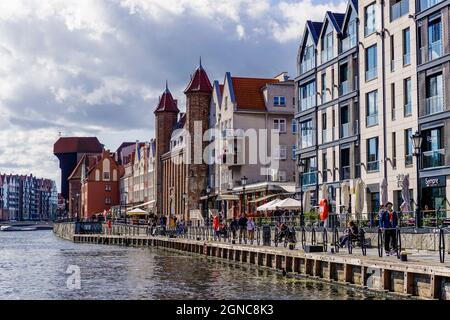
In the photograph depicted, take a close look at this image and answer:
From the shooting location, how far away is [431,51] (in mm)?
49062

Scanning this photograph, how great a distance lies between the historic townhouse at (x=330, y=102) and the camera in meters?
60.5

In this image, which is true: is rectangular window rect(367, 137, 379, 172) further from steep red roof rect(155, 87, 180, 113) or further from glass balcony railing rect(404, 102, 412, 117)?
steep red roof rect(155, 87, 180, 113)

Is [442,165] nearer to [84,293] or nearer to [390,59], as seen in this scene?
[390,59]

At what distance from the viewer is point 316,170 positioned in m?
67.4

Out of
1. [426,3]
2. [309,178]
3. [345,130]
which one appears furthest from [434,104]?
[309,178]

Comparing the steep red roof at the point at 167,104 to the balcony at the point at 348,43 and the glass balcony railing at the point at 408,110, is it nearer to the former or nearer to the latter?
the balcony at the point at 348,43

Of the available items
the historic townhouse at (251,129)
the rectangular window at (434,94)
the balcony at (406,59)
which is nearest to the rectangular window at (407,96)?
A: the balcony at (406,59)

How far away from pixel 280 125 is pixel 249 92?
5918 millimetres

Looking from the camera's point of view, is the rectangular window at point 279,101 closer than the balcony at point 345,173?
No

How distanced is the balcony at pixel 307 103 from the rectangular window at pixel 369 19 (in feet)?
37.3

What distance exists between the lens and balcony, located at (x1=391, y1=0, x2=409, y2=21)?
172 ft

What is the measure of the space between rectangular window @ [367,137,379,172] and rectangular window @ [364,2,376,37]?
25.8ft
